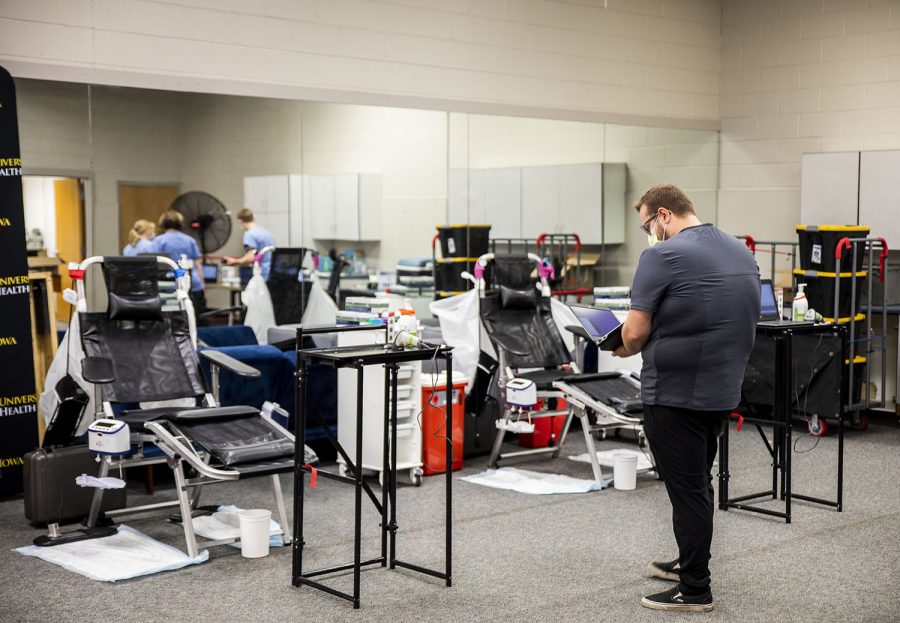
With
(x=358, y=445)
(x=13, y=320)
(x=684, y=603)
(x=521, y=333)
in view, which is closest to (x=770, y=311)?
(x=521, y=333)

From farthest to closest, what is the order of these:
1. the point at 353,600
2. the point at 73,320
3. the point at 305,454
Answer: the point at 73,320
the point at 305,454
the point at 353,600

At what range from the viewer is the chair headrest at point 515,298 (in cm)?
632

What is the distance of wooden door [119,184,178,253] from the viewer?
225 inches

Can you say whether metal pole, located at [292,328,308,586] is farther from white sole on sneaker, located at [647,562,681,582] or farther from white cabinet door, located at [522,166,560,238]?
white cabinet door, located at [522,166,560,238]

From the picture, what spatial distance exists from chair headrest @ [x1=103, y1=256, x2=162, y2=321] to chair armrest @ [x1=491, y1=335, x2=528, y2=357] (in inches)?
78.0

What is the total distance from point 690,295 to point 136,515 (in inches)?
115

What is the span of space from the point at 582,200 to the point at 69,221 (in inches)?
167

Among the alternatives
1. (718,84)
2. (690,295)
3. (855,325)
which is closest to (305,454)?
(690,295)

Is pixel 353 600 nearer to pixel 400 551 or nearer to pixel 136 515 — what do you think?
pixel 400 551

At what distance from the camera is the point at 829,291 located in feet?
23.0

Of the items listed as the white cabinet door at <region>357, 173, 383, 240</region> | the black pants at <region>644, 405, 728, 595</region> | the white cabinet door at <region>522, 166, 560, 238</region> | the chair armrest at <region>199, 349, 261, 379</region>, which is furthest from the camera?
the white cabinet door at <region>522, 166, 560, 238</region>

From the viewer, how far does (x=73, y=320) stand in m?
4.93

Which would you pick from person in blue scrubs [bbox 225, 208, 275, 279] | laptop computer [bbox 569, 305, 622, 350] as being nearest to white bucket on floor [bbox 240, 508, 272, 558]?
laptop computer [bbox 569, 305, 622, 350]

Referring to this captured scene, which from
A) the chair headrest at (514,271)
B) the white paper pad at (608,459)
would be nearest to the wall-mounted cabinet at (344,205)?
the chair headrest at (514,271)
